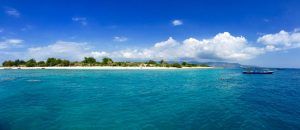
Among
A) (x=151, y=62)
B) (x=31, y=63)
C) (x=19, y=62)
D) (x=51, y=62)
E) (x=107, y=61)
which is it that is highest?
(x=107, y=61)

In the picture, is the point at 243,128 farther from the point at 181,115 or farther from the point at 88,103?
the point at 88,103

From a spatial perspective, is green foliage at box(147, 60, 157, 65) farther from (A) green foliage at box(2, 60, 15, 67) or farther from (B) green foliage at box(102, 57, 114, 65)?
(A) green foliage at box(2, 60, 15, 67)

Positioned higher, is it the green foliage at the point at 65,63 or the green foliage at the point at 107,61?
the green foliage at the point at 107,61

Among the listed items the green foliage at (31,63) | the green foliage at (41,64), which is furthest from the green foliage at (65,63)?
the green foliage at (31,63)

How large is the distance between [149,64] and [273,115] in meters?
157

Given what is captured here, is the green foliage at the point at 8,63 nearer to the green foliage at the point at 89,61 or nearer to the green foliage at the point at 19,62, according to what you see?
the green foliage at the point at 19,62

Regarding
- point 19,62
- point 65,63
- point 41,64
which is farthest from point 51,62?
point 19,62

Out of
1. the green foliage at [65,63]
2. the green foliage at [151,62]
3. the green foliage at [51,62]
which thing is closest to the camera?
the green foliage at [51,62]

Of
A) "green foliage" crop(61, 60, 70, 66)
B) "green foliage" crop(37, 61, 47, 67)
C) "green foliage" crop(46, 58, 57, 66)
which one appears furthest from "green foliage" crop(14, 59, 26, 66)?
"green foliage" crop(61, 60, 70, 66)

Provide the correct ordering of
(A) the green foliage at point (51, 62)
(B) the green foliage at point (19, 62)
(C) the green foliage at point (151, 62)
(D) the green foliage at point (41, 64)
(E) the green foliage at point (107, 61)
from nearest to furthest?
(A) the green foliage at point (51, 62), (D) the green foliage at point (41, 64), (E) the green foliage at point (107, 61), (B) the green foliage at point (19, 62), (C) the green foliage at point (151, 62)

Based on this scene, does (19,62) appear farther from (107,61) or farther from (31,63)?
(107,61)

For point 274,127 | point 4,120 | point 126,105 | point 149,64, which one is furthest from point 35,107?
point 149,64

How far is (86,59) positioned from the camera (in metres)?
164

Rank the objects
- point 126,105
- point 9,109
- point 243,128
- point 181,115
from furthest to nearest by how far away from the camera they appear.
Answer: point 126,105
point 9,109
point 181,115
point 243,128
